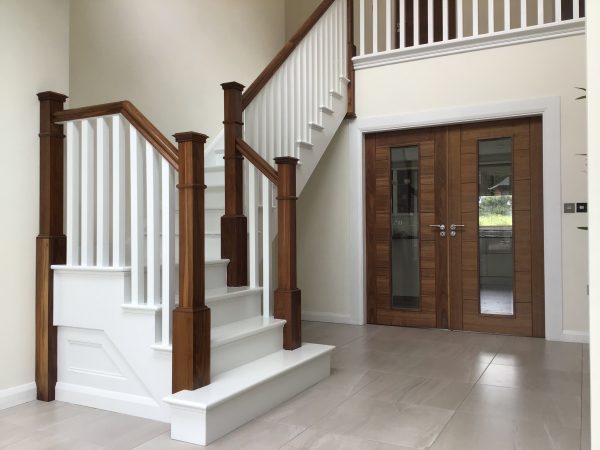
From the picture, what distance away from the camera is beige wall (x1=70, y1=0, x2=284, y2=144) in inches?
138

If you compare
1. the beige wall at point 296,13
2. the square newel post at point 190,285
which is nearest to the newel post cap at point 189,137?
the square newel post at point 190,285

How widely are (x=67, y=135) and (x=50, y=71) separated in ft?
1.25

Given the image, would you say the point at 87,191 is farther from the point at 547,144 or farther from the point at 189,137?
the point at 547,144

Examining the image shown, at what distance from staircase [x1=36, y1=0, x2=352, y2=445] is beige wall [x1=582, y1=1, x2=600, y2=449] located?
1461 millimetres

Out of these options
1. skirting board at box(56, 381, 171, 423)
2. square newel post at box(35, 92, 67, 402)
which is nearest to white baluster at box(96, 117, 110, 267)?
square newel post at box(35, 92, 67, 402)

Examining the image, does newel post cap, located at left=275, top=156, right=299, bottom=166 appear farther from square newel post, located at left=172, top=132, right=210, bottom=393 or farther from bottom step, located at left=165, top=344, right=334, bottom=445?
bottom step, located at left=165, top=344, right=334, bottom=445

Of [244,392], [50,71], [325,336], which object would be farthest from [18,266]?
[325,336]

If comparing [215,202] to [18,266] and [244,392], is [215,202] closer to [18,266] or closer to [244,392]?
[18,266]

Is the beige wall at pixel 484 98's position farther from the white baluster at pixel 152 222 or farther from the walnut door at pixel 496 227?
the white baluster at pixel 152 222

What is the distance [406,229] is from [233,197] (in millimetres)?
1981

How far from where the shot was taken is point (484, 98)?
4.38 metres

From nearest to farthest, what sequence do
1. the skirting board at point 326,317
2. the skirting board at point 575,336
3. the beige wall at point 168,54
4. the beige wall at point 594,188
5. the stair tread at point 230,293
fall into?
the beige wall at point 594,188
the stair tread at point 230,293
the beige wall at point 168,54
the skirting board at point 575,336
the skirting board at point 326,317

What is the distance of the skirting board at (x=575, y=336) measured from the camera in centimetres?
400

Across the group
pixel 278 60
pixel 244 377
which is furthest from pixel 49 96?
pixel 244 377
